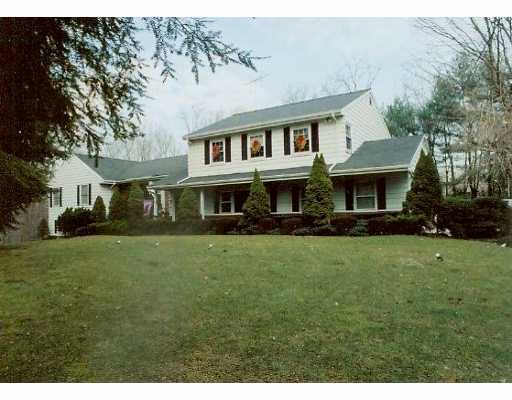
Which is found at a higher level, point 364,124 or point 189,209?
point 364,124

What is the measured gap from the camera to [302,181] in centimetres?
885

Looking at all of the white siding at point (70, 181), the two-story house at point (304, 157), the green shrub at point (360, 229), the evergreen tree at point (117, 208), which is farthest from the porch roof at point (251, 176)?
the white siding at point (70, 181)

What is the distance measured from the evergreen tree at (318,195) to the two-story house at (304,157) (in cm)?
21

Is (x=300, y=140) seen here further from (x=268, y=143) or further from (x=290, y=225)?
(x=290, y=225)

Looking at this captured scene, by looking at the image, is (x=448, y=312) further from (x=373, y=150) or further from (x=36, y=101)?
(x=373, y=150)

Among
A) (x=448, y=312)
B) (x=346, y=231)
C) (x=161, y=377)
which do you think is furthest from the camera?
(x=346, y=231)

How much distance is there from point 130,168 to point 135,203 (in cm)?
42

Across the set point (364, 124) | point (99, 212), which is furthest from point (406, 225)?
point (99, 212)

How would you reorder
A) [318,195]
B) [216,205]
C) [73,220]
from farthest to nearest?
1. [318,195]
2. [216,205]
3. [73,220]

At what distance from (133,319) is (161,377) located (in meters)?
0.53

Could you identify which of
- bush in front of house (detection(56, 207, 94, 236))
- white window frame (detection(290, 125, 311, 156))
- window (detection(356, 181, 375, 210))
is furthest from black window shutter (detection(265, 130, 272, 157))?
window (detection(356, 181, 375, 210))

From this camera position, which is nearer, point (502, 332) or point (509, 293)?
point (502, 332)

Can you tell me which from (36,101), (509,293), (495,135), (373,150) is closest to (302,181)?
(373,150)

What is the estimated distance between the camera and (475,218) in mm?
5773
